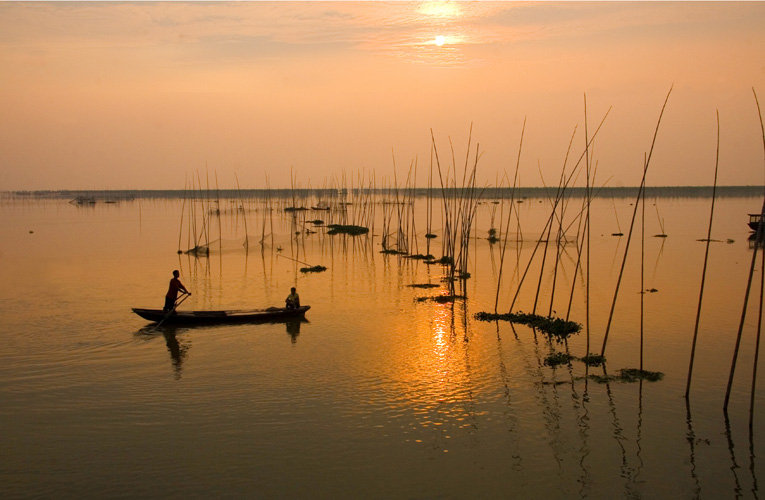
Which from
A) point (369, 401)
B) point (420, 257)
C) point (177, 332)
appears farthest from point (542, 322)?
point (420, 257)

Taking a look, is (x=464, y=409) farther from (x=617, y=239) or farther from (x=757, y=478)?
(x=617, y=239)

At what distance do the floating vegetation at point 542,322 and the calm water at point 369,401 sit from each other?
231 millimetres

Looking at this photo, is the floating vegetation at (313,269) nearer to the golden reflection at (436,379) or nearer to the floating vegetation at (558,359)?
the golden reflection at (436,379)

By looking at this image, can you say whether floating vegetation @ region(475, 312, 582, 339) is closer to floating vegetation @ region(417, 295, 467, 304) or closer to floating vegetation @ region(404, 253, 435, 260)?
floating vegetation @ region(417, 295, 467, 304)

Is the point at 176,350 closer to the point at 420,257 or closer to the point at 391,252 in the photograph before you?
the point at 420,257

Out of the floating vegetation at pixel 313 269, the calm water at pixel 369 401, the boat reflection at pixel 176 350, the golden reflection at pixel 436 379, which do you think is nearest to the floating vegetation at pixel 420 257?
the floating vegetation at pixel 313 269

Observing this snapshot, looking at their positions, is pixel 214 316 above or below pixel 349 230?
below

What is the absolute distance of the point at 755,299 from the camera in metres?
13.0

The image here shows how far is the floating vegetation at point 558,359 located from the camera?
8606 mm

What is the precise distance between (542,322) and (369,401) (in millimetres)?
4450

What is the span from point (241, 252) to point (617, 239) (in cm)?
1522

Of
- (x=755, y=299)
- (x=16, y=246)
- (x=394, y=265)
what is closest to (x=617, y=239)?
(x=394, y=265)

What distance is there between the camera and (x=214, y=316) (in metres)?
11.1

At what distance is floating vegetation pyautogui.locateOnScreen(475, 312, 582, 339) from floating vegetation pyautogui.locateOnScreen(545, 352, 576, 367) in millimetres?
1146
